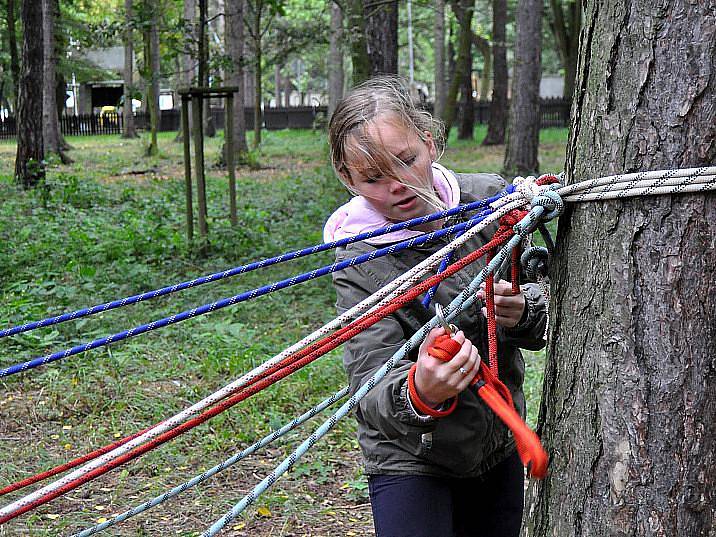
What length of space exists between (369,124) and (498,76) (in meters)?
20.0

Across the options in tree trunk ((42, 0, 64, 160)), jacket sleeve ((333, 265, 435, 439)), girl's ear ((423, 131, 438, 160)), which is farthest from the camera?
tree trunk ((42, 0, 64, 160))

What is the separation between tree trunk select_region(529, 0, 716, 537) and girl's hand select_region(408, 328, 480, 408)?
21 cm

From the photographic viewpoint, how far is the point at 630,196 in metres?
1.55

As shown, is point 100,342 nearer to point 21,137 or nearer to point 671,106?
point 671,106

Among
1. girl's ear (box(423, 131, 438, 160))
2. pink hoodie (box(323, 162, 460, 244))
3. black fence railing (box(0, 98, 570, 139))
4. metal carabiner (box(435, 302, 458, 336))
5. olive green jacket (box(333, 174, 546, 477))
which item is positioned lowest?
olive green jacket (box(333, 174, 546, 477))

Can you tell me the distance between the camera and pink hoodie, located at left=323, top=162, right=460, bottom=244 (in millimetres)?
1982

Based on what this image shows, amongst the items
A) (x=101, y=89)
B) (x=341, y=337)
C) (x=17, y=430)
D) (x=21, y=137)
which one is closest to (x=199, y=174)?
(x=17, y=430)

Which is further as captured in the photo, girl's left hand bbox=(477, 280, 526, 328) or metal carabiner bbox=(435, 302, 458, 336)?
girl's left hand bbox=(477, 280, 526, 328)

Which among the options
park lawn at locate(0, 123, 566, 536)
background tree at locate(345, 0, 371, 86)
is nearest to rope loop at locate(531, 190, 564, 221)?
park lawn at locate(0, 123, 566, 536)

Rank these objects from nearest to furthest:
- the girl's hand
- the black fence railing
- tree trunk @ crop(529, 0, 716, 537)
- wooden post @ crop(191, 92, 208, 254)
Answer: tree trunk @ crop(529, 0, 716, 537), the girl's hand, wooden post @ crop(191, 92, 208, 254), the black fence railing

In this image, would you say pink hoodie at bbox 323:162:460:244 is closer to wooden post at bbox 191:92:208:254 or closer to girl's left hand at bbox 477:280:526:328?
girl's left hand at bbox 477:280:526:328

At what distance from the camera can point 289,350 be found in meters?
1.68

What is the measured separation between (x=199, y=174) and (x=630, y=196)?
6619mm

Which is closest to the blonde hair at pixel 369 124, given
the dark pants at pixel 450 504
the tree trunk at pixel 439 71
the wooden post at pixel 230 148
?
the dark pants at pixel 450 504
